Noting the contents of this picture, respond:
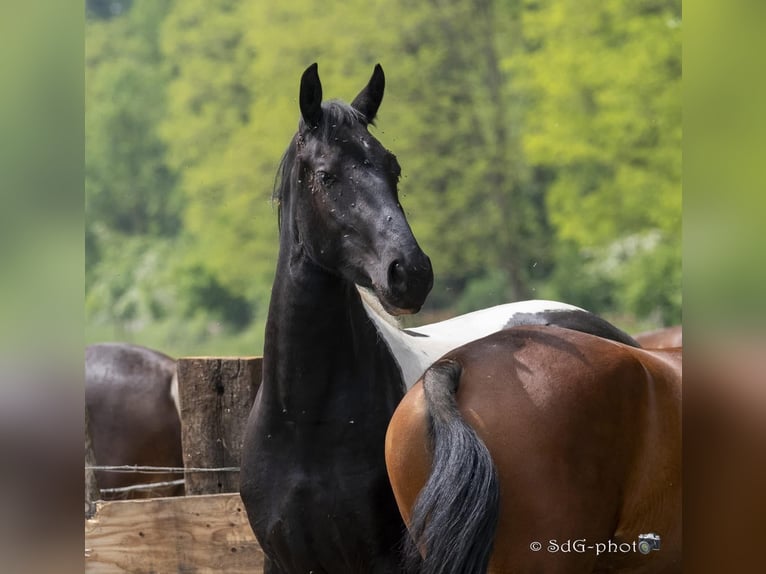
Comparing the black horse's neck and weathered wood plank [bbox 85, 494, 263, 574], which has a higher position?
the black horse's neck

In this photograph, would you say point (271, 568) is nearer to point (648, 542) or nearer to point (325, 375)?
point (325, 375)

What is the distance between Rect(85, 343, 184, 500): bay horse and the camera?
447cm

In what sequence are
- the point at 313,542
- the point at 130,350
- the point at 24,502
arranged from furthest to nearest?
the point at 130,350 < the point at 313,542 < the point at 24,502

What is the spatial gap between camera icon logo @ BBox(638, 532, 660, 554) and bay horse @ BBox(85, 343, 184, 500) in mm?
2603

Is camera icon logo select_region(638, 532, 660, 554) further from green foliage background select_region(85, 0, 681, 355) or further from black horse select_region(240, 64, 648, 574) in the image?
green foliage background select_region(85, 0, 681, 355)

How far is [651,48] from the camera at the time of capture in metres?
3.63

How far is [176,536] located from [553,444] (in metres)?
1.67

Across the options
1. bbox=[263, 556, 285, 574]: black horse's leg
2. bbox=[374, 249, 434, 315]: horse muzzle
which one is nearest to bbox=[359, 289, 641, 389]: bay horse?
bbox=[374, 249, 434, 315]: horse muzzle

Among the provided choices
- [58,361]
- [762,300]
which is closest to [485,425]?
[762,300]

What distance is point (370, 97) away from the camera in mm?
2996

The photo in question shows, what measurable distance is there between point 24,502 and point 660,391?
172 centimetres

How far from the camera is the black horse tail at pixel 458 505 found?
225 cm

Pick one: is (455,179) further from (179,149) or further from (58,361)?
(58,361)

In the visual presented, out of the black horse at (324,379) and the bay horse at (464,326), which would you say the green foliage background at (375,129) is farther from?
the black horse at (324,379)
